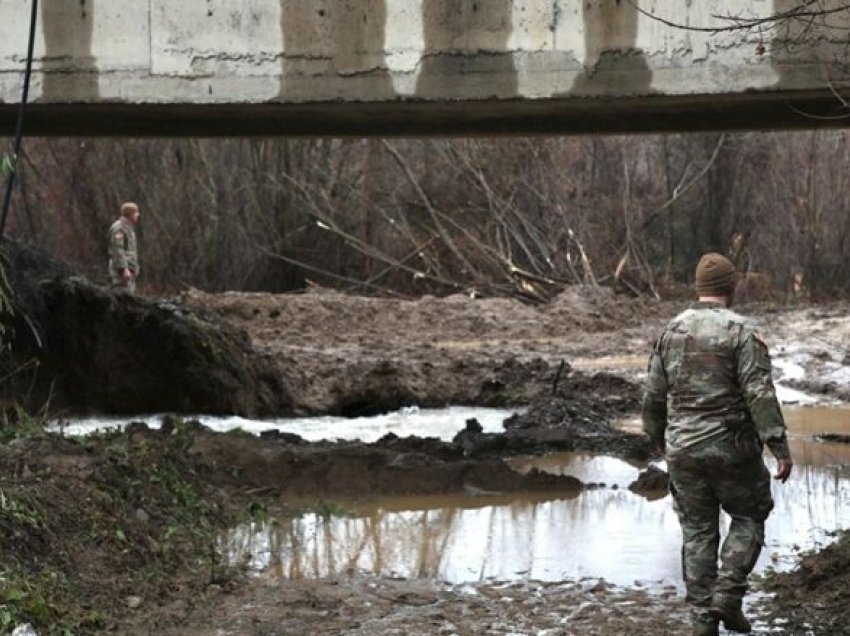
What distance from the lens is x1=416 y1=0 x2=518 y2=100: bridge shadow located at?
29.5 feet

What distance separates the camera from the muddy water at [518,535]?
26.0 ft

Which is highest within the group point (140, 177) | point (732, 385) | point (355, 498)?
point (140, 177)

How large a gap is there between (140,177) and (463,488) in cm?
2173

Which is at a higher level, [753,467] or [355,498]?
[753,467]

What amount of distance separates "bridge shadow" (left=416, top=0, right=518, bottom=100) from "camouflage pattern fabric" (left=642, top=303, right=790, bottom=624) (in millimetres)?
3341

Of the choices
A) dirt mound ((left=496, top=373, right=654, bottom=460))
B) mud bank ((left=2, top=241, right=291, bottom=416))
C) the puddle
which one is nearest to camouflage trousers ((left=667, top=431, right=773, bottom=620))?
dirt mound ((left=496, top=373, right=654, bottom=460))

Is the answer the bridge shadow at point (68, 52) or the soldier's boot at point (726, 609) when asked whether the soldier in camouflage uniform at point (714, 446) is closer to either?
the soldier's boot at point (726, 609)

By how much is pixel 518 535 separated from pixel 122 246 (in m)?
12.4

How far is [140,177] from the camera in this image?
30.7 metres

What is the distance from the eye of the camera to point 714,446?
19.9 ft

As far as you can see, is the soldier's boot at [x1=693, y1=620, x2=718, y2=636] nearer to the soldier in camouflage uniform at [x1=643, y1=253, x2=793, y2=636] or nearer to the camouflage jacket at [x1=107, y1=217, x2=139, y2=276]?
the soldier in camouflage uniform at [x1=643, y1=253, x2=793, y2=636]

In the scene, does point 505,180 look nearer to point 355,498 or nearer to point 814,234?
point 814,234

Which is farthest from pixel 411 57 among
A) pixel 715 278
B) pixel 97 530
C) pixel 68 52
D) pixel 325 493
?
pixel 97 530

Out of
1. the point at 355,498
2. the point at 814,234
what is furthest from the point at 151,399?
the point at 814,234
